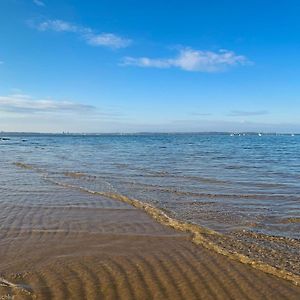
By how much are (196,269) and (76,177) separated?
42.1 ft

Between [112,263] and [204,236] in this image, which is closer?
[112,263]

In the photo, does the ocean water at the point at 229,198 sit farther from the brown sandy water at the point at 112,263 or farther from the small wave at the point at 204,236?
the brown sandy water at the point at 112,263

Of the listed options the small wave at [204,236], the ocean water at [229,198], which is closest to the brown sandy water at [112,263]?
the small wave at [204,236]

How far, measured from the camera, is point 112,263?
6.68 metres

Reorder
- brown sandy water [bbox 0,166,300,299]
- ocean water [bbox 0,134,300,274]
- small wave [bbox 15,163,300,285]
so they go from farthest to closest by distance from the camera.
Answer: ocean water [bbox 0,134,300,274]
small wave [bbox 15,163,300,285]
brown sandy water [bbox 0,166,300,299]

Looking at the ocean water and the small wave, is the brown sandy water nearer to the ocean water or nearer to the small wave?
the small wave

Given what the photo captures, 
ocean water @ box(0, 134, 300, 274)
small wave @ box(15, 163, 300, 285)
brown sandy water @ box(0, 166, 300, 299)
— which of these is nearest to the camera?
brown sandy water @ box(0, 166, 300, 299)

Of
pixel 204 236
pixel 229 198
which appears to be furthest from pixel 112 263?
pixel 229 198

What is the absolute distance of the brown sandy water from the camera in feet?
18.3

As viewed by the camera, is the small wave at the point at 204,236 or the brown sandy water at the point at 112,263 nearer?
the brown sandy water at the point at 112,263

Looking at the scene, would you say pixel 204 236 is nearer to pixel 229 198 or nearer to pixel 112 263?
pixel 112 263

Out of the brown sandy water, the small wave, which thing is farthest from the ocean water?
the brown sandy water

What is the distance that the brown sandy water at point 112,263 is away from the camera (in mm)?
5566

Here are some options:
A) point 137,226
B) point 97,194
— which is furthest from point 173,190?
point 137,226
